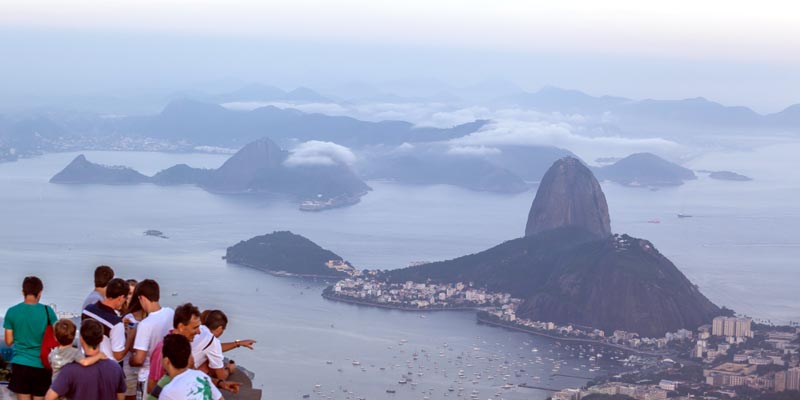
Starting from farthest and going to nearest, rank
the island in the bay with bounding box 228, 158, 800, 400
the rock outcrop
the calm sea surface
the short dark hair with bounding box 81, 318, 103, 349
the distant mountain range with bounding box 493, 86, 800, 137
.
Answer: the distant mountain range with bounding box 493, 86, 800, 137
the rock outcrop
the calm sea surface
the island in the bay with bounding box 228, 158, 800, 400
the short dark hair with bounding box 81, 318, 103, 349

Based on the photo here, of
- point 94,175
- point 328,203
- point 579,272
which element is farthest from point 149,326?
point 94,175

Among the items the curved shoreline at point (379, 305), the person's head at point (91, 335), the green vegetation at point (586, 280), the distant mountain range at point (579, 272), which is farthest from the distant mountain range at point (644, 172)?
the person's head at point (91, 335)

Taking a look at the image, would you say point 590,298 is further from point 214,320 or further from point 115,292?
point 214,320

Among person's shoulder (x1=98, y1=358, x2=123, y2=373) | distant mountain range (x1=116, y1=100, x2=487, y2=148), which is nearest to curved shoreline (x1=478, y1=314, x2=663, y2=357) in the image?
person's shoulder (x1=98, y1=358, x2=123, y2=373)

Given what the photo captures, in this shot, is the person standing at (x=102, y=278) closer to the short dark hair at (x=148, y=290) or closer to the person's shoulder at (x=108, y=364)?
the short dark hair at (x=148, y=290)

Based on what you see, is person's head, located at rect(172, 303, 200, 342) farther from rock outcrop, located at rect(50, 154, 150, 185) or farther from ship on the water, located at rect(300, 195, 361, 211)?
rock outcrop, located at rect(50, 154, 150, 185)

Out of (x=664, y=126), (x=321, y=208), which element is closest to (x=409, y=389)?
(x=321, y=208)

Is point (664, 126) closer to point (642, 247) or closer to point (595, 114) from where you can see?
point (595, 114)
